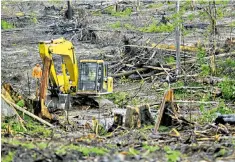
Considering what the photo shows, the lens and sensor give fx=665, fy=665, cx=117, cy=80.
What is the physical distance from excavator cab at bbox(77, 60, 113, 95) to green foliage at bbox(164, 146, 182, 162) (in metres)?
12.0

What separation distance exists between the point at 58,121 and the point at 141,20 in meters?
29.8

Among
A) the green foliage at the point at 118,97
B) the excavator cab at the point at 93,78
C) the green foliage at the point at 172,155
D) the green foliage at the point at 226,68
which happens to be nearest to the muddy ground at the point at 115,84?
the green foliage at the point at 172,155

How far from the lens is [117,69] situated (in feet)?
93.6

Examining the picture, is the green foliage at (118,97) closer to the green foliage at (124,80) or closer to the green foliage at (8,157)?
the green foliage at (124,80)

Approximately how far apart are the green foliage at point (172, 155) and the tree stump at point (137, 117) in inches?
180

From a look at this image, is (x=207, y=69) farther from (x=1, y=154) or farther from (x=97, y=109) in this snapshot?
(x=1, y=154)

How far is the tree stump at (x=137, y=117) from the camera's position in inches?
579

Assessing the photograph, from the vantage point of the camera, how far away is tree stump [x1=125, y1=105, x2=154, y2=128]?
48.2ft

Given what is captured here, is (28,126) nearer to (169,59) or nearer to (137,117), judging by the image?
(137,117)

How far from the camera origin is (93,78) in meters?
22.1

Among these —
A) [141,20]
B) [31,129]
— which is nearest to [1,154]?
[31,129]

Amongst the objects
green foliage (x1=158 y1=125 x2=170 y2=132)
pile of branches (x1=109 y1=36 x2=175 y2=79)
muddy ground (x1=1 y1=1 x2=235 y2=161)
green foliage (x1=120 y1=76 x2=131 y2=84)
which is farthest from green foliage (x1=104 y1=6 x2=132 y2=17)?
green foliage (x1=158 y1=125 x2=170 y2=132)

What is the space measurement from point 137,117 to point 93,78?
7.48m

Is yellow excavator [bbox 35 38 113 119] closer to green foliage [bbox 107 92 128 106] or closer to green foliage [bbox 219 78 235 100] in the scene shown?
green foliage [bbox 107 92 128 106]
